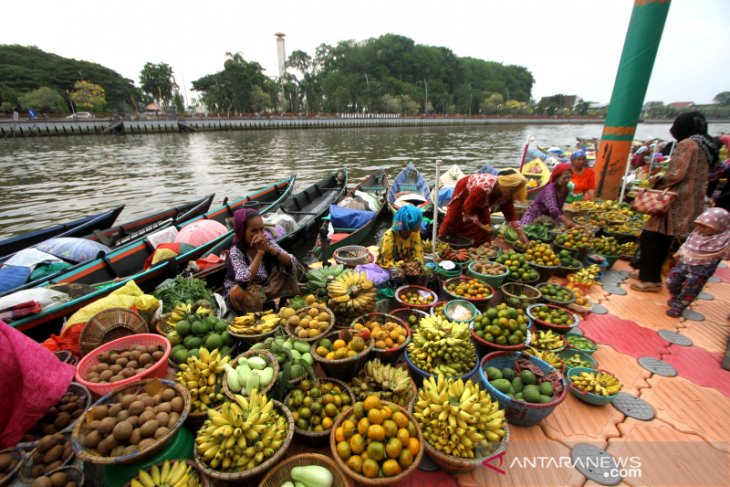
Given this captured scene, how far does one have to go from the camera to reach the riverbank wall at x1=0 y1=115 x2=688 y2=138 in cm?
3753

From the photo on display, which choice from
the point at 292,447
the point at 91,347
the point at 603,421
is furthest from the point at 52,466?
the point at 603,421

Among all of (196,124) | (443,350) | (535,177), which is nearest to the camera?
(443,350)

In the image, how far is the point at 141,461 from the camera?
1.96 m

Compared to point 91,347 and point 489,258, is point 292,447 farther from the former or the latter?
point 489,258

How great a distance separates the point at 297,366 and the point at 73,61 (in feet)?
311

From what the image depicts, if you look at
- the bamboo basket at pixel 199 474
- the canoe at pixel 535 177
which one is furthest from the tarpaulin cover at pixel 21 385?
the canoe at pixel 535 177

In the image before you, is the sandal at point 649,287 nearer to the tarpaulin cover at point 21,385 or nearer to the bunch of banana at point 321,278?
the bunch of banana at point 321,278

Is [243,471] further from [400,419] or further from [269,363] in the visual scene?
[400,419]

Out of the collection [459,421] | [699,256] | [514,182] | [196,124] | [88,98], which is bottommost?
[459,421]

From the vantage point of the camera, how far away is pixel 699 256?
12.7ft

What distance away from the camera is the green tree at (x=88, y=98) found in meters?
51.9

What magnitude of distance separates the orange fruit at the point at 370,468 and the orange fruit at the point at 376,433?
0.13m

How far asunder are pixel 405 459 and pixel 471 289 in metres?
2.63

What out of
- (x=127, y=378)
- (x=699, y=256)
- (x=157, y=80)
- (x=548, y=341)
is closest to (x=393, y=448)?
(x=127, y=378)
